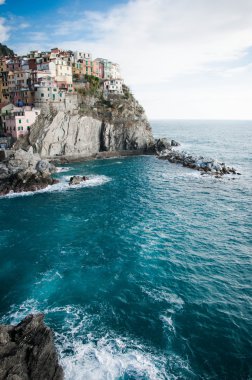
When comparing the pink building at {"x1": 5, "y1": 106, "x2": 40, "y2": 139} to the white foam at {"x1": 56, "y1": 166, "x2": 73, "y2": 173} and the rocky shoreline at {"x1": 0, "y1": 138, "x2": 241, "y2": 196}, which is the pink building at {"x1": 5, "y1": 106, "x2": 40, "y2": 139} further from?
the white foam at {"x1": 56, "y1": 166, "x2": 73, "y2": 173}

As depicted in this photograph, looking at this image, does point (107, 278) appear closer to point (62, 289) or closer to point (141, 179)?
point (62, 289)

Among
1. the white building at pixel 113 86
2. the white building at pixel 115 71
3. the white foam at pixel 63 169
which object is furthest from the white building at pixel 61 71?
the white foam at pixel 63 169

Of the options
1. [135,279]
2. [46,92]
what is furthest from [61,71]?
[135,279]

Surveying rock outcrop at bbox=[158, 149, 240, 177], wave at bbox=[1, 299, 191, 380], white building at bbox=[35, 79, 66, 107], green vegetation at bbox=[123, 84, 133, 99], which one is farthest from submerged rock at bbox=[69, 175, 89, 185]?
green vegetation at bbox=[123, 84, 133, 99]

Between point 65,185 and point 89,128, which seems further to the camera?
point 89,128

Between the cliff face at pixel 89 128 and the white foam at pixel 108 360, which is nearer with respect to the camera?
the white foam at pixel 108 360

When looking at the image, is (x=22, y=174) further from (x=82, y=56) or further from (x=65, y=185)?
(x=82, y=56)

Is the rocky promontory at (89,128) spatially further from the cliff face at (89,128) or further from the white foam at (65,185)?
the white foam at (65,185)
